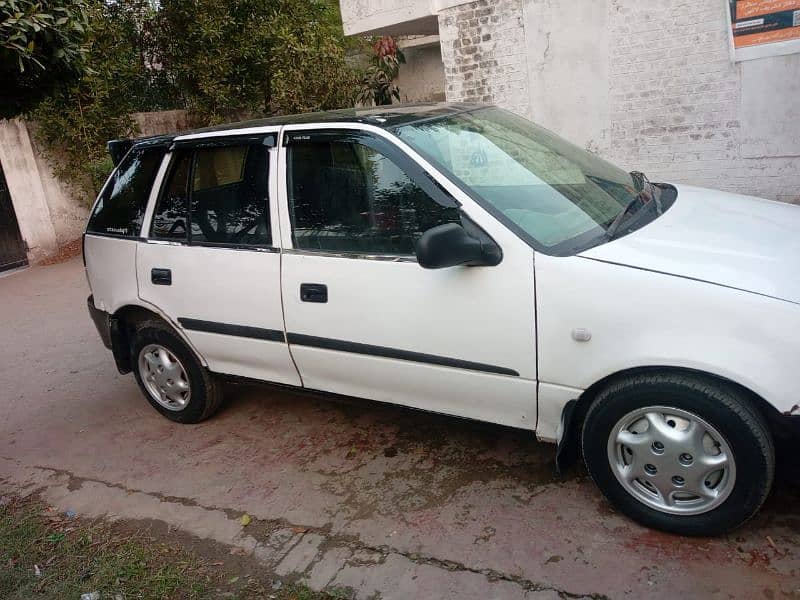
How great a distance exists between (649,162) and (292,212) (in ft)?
19.7

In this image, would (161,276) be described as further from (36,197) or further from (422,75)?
(422,75)

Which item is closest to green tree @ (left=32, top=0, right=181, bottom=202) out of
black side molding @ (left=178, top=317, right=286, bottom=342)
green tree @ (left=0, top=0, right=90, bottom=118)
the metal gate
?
the metal gate

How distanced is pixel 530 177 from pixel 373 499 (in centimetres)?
178

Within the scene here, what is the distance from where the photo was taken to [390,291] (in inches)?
125

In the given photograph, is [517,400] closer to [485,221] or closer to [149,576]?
[485,221]

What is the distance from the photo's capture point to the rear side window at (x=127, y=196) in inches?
167

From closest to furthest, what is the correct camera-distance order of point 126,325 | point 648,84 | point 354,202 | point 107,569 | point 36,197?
point 107,569, point 354,202, point 126,325, point 648,84, point 36,197

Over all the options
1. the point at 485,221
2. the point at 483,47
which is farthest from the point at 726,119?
the point at 485,221

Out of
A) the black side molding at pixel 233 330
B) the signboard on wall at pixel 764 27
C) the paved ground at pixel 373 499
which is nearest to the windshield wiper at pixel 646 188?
the paved ground at pixel 373 499

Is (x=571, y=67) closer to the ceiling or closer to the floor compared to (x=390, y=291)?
closer to the ceiling

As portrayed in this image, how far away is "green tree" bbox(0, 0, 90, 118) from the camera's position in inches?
128

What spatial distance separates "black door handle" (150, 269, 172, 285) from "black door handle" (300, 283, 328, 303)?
3.41 ft

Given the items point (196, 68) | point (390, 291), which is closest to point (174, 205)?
point (390, 291)

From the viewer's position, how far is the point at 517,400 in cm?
300
